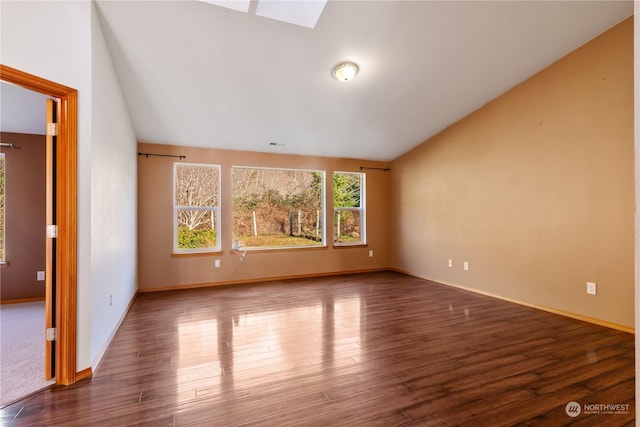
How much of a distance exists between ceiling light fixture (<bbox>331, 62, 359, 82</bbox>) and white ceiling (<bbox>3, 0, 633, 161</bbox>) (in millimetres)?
65

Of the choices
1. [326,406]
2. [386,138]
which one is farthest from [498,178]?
[326,406]

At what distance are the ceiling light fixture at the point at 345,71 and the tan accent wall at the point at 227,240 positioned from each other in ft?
Answer: 7.23

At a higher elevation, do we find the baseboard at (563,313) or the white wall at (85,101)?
the white wall at (85,101)

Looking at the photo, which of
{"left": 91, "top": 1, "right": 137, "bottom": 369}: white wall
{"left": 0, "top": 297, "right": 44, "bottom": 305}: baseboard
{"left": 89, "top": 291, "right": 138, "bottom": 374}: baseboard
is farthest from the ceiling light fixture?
{"left": 0, "top": 297, "right": 44, "bottom": 305}: baseboard

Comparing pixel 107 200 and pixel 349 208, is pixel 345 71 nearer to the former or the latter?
pixel 107 200

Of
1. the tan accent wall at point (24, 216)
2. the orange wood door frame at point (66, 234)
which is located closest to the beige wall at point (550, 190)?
the orange wood door frame at point (66, 234)

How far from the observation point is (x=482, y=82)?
3572mm

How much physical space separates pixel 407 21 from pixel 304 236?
3678mm

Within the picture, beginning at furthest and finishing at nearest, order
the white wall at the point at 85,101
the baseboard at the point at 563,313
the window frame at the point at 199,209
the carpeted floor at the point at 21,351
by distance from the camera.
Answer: the window frame at the point at 199,209 → the baseboard at the point at 563,313 → the carpeted floor at the point at 21,351 → the white wall at the point at 85,101

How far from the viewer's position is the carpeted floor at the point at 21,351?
1857mm

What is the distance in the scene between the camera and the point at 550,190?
339cm

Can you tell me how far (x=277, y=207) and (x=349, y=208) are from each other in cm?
143
